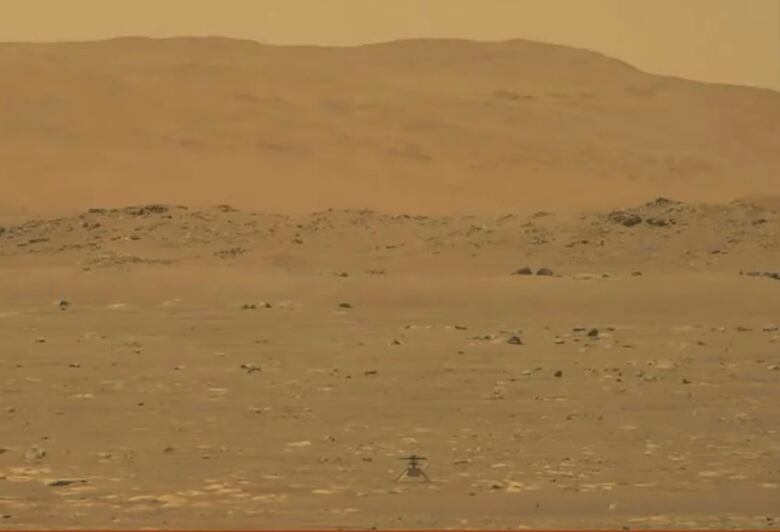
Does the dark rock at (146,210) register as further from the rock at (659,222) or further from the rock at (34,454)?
the rock at (34,454)

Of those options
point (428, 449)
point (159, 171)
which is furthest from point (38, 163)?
point (428, 449)

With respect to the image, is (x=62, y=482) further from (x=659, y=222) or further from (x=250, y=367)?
(x=659, y=222)

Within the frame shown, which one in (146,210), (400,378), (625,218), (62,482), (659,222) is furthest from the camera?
(146,210)

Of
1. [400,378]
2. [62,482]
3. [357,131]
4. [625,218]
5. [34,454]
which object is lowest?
[62,482]

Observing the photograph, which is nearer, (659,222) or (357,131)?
(659,222)

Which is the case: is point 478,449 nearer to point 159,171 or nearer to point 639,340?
point 639,340

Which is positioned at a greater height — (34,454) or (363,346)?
(363,346)

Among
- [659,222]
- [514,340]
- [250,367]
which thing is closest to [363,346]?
[514,340]

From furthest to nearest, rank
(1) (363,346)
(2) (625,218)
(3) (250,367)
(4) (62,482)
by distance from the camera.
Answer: (2) (625,218)
(1) (363,346)
(3) (250,367)
(4) (62,482)
